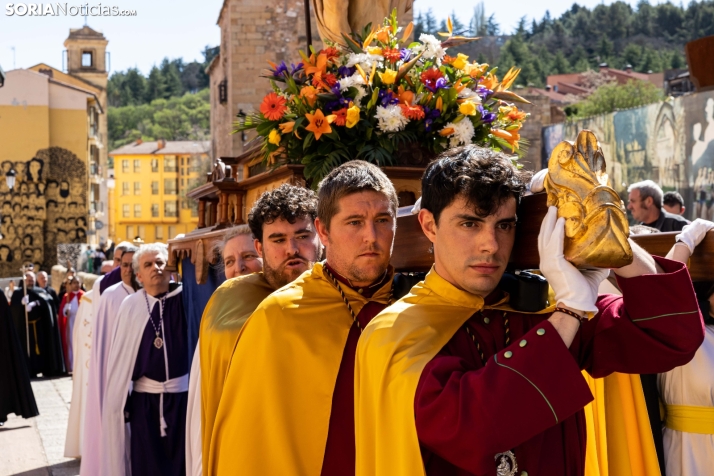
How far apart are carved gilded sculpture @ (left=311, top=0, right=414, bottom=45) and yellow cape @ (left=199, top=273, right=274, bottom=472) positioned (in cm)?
159

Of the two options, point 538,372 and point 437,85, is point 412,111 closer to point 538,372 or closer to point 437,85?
point 437,85

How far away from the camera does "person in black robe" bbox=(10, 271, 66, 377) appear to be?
1741 centimetres

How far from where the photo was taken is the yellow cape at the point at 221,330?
3.73 m

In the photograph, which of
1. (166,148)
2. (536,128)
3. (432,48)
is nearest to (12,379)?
(432,48)

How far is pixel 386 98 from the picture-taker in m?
4.10

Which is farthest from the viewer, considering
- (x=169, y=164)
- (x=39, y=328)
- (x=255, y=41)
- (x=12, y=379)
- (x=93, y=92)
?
(x=169, y=164)

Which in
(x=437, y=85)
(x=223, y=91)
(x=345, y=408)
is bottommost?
(x=345, y=408)

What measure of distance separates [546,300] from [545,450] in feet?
1.25

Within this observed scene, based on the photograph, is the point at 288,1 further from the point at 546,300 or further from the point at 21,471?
the point at 546,300

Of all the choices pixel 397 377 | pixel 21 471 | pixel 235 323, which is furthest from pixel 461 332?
pixel 21 471

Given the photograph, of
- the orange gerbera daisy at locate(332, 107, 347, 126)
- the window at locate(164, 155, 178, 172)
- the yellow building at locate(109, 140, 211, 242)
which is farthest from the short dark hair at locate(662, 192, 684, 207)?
the window at locate(164, 155, 178, 172)

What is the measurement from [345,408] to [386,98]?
5.08 feet

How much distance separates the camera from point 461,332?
2.40 m

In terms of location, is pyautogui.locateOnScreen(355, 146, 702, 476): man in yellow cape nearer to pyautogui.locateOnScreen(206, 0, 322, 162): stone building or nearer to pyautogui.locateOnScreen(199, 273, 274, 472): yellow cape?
pyautogui.locateOnScreen(199, 273, 274, 472): yellow cape
